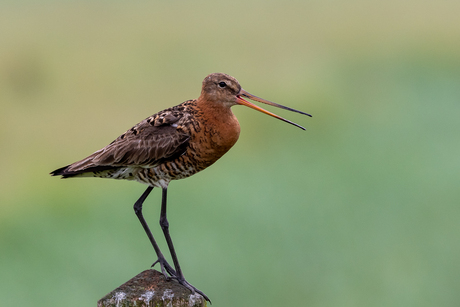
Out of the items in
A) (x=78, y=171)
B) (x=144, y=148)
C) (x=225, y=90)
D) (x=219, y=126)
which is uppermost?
(x=225, y=90)

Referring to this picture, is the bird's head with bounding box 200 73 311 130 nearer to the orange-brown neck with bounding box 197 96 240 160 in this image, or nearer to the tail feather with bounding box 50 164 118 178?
the orange-brown neck with bounding box 197 96 240 160

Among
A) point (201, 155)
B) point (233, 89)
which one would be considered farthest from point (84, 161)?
point (233, 89)

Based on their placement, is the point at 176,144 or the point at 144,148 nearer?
the point at 176,144

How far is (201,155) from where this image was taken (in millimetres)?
4867

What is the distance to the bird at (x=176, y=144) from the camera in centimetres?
484

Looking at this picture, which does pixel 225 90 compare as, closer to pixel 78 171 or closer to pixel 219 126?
pixel 219 126

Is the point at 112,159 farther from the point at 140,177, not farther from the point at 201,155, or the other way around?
the point at 201,155

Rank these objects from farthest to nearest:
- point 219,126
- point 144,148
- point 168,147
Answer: point 144,148 → point 168,147 → point 219,126

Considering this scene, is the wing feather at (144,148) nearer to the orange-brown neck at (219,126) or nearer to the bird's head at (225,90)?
the orange-brown neck at (219,126)

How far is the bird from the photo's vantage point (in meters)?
4.84

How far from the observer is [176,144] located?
492 cm

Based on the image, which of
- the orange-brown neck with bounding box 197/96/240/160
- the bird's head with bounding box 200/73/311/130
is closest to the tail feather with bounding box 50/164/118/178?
the orange-brown neck with bounding box 197/96/240/160

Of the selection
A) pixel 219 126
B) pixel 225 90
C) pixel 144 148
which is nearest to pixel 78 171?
pixel 144 148

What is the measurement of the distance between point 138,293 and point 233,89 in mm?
1997
